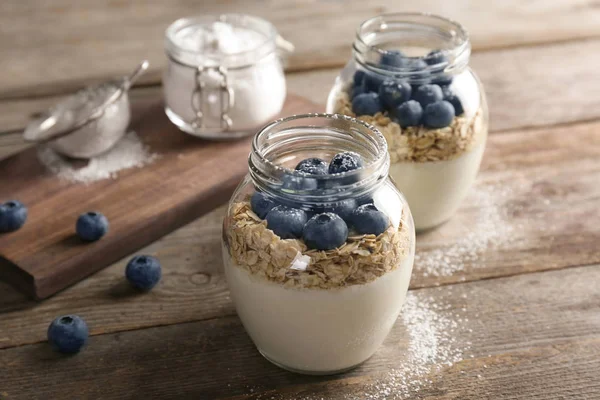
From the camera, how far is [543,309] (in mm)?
1308

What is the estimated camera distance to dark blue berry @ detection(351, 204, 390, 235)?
1.05 m

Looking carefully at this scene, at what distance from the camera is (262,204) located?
1.09 meters

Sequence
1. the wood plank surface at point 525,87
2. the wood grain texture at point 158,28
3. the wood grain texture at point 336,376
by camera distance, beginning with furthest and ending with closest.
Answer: the wood grain texture at point 158,28
the wood plank surface at point 525,87
the wood grain texture at point 336,376

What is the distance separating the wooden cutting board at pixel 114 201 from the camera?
136 cm

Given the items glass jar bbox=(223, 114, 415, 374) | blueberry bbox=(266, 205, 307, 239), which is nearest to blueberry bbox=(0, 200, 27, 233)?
glass jar bbox=(223, 114, 415, 374)

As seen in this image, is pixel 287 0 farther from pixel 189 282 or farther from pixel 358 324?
pixel 358 324

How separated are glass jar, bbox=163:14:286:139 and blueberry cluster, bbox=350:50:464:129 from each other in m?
0.36

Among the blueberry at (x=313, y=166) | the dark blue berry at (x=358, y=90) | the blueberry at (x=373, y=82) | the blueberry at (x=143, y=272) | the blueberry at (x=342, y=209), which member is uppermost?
the blueberry at (x=313, y=166)

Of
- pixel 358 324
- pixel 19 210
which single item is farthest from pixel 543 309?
pixel 19 210

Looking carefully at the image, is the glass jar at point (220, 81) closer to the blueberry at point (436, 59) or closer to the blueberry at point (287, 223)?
the blueberry at point (436, 59)

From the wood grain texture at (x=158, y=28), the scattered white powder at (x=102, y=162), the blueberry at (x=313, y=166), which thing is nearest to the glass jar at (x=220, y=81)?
the scattered white powder at (x=102, y=162)

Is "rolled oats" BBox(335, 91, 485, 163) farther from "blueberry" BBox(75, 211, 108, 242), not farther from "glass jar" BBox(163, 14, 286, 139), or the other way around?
"blueberry" BBox(75, 211, 108, 242)

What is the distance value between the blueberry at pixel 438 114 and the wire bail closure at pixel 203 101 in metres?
0.47

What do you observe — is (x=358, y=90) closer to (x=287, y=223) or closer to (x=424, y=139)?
(x=424, y=139)
